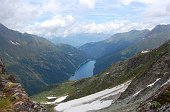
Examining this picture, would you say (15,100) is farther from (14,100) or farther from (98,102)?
(98,102)

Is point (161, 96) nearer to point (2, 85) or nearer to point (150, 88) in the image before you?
point (150, 88)

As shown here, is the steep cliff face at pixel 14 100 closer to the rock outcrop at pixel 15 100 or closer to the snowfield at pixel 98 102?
the rock outcrop at pixel 15 100

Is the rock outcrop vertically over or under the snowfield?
over

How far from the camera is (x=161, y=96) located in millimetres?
32875

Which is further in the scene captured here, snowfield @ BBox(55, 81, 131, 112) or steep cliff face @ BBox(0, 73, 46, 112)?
snowfield @ BBox(55, 81, 131, 112)

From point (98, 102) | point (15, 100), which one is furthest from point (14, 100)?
point (98, 102)

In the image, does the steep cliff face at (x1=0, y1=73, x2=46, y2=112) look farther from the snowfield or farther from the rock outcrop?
the snowfield

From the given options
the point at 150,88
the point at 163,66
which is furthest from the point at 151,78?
the point at 150,88

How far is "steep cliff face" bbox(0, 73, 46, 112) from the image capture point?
54938 mm

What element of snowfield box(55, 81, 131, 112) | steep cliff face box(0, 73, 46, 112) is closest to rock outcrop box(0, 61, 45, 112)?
steep cliff face box(0, 73, 46, 112)

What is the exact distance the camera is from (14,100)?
190 feet

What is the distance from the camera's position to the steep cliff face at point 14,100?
2163 inches

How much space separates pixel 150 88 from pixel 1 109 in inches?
965

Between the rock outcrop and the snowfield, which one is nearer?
the rock outcrop
